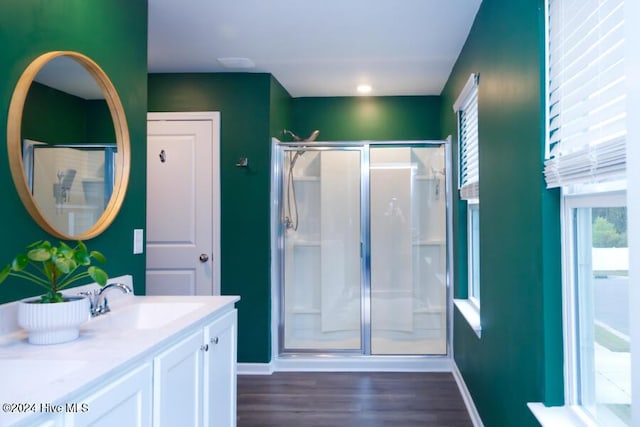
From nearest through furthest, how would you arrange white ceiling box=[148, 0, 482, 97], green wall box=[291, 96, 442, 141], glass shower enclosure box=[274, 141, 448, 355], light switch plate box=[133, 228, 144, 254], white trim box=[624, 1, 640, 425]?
white trim box=[624, 1, 640, 425] → light switch plate box=[133, 228, 144, 254] → white ceiling box=[148, 0, 482, 97] → glass shower enclosure box=[274, 141, 448, 355] → green wall box=[291, 96, 442, 141]

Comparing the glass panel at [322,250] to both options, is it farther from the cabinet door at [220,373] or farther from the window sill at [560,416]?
the window sill at [560,416]

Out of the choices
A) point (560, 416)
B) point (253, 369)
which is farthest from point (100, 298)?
point (253, 369)

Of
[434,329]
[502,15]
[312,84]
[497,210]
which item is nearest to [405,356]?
[434,329]

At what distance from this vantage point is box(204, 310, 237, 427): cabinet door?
77.3 inches

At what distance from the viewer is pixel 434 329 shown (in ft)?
14.0

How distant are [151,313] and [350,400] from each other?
175cm

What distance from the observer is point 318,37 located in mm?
3193

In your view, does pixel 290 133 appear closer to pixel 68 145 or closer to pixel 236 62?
pixel 236 62

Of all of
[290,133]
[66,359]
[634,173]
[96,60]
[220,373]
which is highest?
[290,133]

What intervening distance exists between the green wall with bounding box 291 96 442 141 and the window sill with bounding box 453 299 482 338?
73.8 inches

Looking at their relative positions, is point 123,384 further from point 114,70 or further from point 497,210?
point 497,210

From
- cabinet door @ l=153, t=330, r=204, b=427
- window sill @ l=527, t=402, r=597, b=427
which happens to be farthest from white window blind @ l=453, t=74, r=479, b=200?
cabinet door @ l=153, t=330, r=204, b=427

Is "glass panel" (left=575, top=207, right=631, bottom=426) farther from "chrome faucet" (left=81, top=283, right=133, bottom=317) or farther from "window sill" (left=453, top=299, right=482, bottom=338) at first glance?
"chrome faucet" (left=81, top=283, right=133, bottom=317)

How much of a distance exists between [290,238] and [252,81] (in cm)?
141
